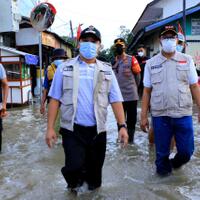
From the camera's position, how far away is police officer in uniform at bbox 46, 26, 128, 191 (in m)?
4.14

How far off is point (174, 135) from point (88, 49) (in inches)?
64.7

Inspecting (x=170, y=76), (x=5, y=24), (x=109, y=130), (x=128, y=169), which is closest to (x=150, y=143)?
(x=128, y=169)

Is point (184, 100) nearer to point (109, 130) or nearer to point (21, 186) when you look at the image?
point (21, 186)

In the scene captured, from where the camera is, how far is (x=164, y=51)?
16.1 ft

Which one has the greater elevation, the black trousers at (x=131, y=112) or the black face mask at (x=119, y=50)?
the black face mask at (x=119, y=50)

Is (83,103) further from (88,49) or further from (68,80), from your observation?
(88,49)

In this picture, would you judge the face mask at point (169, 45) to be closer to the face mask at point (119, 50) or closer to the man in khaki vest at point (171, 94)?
the man in khaki vest at point (171, 94)

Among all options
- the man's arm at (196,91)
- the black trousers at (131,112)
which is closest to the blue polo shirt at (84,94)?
the man's arm at (196,91)

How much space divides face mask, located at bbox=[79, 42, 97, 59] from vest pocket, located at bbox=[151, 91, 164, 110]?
1.11 m

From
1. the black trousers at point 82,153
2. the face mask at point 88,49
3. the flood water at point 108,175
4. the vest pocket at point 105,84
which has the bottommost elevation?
the flood water at point 108,175

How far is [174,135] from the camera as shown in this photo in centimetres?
496

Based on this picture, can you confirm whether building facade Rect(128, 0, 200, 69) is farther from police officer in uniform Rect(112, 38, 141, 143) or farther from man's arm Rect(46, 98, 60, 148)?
man's arm Rect(46, 98, 60, 148)

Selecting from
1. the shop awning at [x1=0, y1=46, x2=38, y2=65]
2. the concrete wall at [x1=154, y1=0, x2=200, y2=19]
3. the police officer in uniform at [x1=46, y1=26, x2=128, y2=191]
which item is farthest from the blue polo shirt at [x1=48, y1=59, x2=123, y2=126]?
the concrete wall at [x1=154, y1=0, x2=200, y2=19]

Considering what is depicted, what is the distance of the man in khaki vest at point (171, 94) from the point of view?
4.78 m
